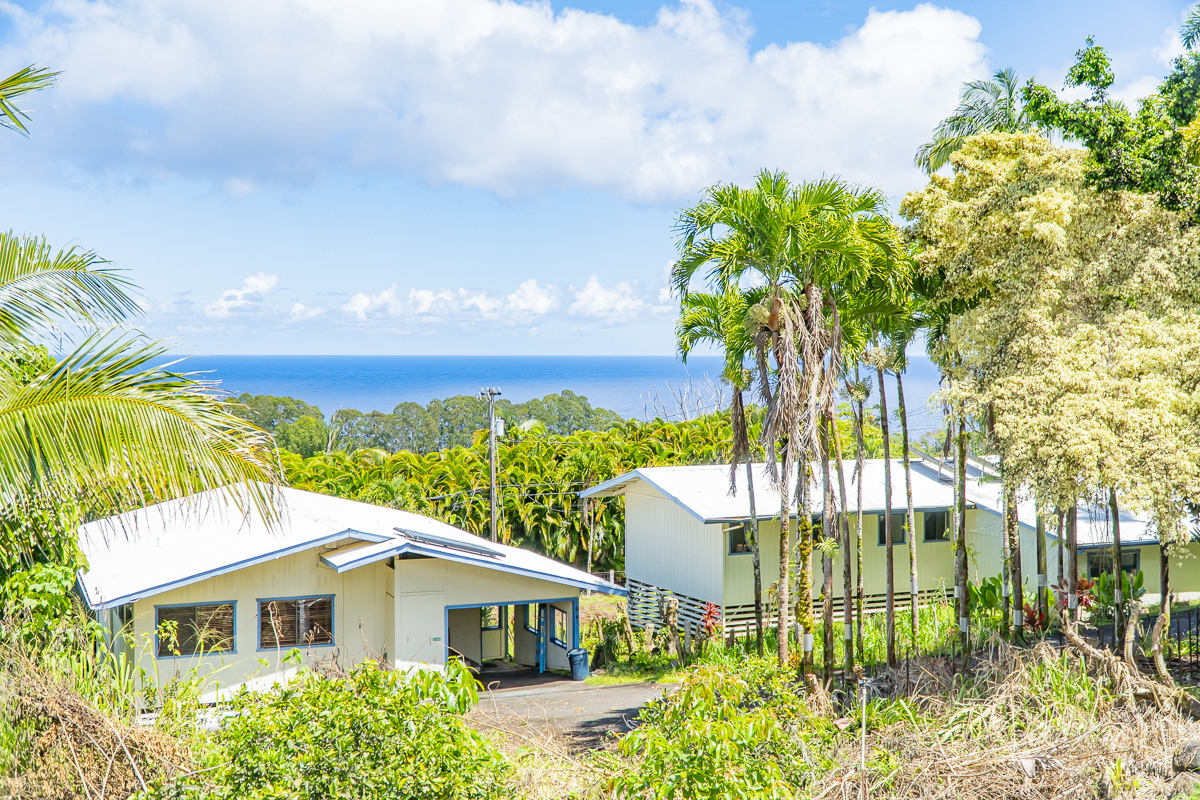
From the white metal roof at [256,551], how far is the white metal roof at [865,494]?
14.5ft

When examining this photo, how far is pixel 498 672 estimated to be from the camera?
1977 centimetres

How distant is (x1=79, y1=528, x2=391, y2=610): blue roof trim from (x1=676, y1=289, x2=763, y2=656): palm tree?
6106mm

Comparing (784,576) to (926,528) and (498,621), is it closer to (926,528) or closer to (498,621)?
(498,621)

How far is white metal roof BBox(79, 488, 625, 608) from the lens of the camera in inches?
615

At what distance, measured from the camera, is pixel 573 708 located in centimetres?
1641

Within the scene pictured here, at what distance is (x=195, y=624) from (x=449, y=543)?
436 centimetres

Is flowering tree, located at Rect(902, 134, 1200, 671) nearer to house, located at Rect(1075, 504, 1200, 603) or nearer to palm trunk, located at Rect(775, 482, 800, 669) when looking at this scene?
palm trunk, located at Rect(775, 482, 800, 669)

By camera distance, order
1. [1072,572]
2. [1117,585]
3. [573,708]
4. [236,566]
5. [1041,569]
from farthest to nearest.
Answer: [1041,569] → [573,708] → [236,566] → [1072,572] → [1117,585]

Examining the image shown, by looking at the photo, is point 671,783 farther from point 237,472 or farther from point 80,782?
point 80,782

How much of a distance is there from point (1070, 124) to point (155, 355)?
12002 mm

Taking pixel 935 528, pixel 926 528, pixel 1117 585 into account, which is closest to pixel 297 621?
pixel 1117 585

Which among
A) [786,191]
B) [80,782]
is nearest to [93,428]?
[80,782]

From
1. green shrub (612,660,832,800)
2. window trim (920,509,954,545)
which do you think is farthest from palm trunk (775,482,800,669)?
window trim (920,509,954,545)

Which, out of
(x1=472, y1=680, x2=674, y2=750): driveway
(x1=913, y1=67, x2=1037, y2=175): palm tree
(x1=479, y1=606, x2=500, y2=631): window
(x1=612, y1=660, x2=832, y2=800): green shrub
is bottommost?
(x1=472, y1=680, x2=674, y2=750): driveway
